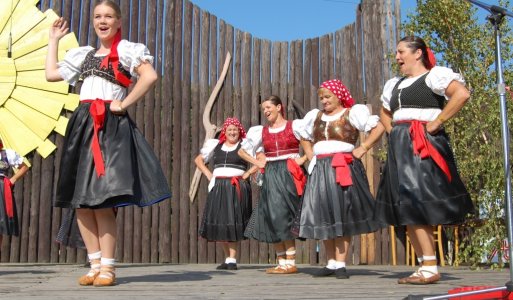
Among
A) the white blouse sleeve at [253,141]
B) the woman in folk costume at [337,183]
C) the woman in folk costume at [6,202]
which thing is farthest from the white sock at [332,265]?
the woman in folk costume at [6,202]

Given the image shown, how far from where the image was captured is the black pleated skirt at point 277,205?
5.09 meters

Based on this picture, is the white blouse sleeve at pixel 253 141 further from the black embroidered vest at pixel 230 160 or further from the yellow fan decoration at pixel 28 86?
the yellow fan decoration at pixel 28 86

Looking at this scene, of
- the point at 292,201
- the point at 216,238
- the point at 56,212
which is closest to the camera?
the point at 292,201

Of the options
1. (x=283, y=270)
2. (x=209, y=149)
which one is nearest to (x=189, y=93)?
(x=209, y=149)

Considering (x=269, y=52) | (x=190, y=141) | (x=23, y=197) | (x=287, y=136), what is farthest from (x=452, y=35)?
(x=23, y=197)

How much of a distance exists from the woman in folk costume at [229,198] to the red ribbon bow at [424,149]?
2.38 metres

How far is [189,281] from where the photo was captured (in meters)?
3.81

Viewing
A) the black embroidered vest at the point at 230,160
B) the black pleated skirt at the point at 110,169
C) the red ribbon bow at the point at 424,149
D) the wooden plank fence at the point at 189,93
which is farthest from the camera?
the wooden plank fence at the point at 189,93

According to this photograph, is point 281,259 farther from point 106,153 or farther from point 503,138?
point 503,138

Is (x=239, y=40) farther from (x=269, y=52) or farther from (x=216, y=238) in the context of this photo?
(x=216, y=238)

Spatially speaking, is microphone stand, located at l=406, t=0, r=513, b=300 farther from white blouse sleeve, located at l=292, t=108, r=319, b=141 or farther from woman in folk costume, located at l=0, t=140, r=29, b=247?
woman in folk costume, located at l=0, t=140, r=29, b=247

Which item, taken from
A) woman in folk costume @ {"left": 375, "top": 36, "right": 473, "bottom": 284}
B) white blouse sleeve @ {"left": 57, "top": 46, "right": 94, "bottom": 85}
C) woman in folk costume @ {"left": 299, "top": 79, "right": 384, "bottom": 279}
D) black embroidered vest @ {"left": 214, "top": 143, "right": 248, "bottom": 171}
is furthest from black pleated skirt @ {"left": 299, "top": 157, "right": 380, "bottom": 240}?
white blouse sleeve @ {"left": 57, "top": 46, "right": 94, "bottom": 85}

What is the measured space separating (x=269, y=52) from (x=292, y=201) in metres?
2.78

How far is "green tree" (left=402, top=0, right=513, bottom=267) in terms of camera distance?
18.1 feet
